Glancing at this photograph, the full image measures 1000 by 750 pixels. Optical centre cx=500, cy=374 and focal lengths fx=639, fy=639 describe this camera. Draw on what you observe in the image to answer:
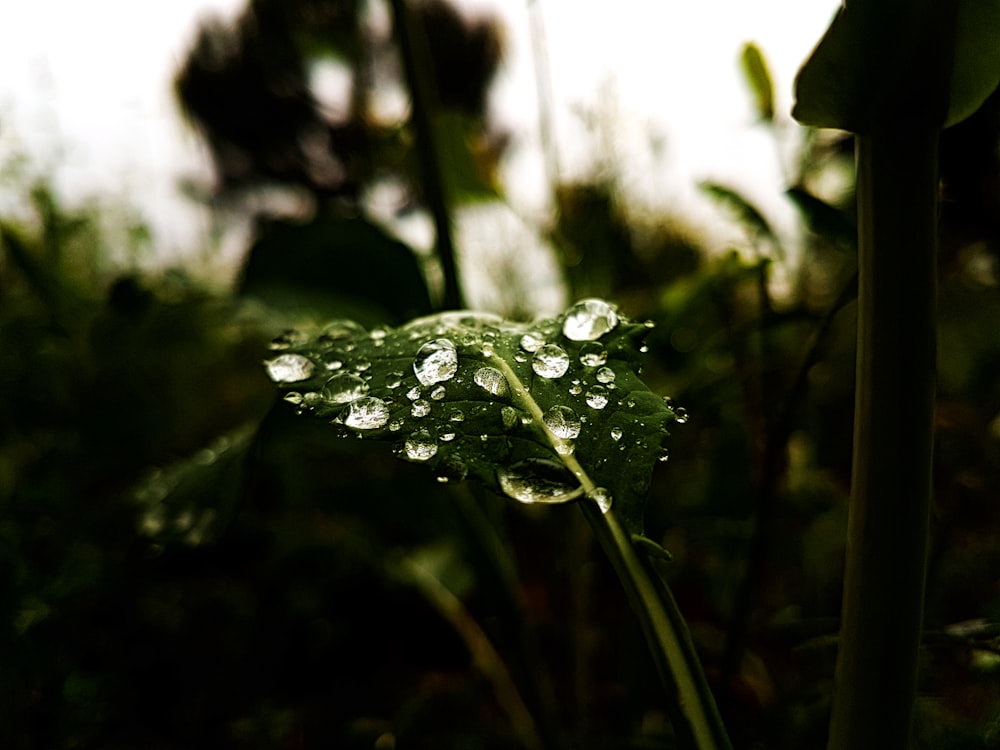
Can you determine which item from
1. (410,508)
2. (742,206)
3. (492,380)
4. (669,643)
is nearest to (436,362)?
(492,380)

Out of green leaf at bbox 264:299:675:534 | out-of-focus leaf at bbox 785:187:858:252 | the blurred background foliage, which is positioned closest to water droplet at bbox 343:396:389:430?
green leaf at bbox 264:299:675:534

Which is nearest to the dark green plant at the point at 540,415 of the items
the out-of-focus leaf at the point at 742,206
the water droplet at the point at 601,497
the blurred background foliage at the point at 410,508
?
the water droplet at the point at 601,497

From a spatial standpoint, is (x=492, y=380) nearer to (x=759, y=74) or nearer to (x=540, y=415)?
(x=540, y=415)

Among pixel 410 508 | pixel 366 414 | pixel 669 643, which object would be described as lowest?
pixel 410 508

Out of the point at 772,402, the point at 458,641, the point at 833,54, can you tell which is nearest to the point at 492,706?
the point at 458,641

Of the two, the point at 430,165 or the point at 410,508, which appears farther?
the point at 410,508

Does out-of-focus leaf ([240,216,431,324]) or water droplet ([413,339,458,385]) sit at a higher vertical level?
water droplet ([413,339,458,385])

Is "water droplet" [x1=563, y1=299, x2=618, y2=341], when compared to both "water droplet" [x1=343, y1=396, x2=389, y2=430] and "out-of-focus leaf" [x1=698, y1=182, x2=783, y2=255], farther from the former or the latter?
"out-of-focus leaf" [x1=698, y1=182, x2=783, y2=255]

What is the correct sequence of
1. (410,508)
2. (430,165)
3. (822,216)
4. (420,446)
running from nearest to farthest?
(420,446) < (822,216) < (430,165) < (410,508)

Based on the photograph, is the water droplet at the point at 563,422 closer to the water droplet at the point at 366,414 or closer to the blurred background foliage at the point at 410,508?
the water droplet at the point at 366,414
